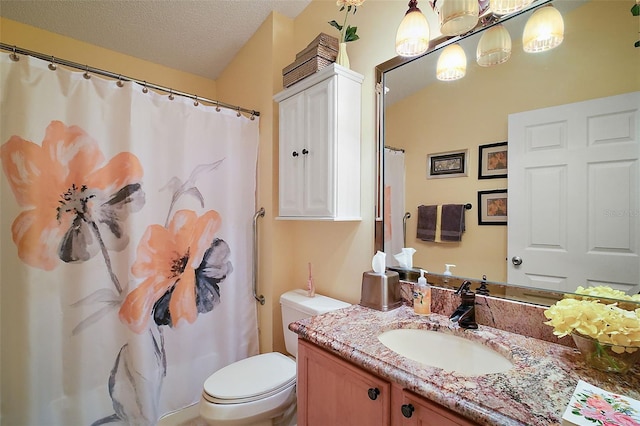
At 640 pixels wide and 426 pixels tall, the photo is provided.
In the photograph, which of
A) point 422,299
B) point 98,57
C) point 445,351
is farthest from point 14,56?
point 445,351

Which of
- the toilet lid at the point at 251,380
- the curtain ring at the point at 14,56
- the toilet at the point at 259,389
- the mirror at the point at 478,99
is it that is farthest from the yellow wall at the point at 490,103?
the curtain ring at the point at 14,56

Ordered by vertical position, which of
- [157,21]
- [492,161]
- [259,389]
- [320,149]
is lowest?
[259,389]

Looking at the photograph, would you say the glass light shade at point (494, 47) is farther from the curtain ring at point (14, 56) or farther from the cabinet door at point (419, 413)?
the curtain ring at point (14, 56)

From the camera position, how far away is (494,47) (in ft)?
3.64

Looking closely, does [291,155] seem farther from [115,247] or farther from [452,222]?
[115,247]

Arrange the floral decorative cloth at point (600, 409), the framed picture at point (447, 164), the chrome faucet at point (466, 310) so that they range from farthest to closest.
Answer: the framed picture at point (447, 164)
the chrome faucet at point (466, 310)
the floral decorative cloth at point (600, 409)

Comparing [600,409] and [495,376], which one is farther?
[495,376]

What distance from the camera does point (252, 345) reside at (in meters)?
2.01

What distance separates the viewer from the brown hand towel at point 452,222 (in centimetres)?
122

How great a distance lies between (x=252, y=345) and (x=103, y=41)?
234 centimetres

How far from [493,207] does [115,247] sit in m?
1.83

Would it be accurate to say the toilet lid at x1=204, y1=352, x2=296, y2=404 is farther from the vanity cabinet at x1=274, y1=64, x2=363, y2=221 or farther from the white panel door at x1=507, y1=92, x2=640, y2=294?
the white panel door at x1=507, y1=92, x2=640, y2=294

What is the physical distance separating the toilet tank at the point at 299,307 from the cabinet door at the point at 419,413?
2.47 feet

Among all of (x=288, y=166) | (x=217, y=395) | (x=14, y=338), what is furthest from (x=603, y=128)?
(x=14, y=338)
